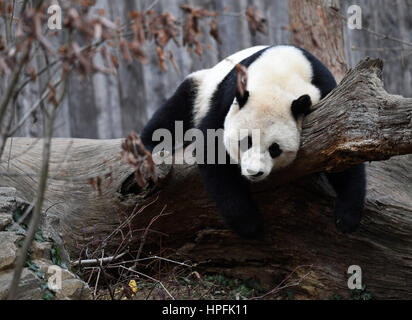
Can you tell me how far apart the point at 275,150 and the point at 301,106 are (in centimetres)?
34

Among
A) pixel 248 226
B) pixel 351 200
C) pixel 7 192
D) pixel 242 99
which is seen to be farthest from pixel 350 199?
pixel 7 192

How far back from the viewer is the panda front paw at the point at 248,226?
3982 mm

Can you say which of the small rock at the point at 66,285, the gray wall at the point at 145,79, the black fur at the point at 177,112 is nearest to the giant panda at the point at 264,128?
the black fur at the point at 177,112

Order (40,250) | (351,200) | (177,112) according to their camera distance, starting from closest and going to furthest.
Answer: (40,250) → (351,200) → (177,112)

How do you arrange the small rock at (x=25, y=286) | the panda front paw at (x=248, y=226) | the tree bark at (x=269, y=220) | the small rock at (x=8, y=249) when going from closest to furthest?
the small rock at (x=25, y=286), the small rock at (x=8, y=249), the panda front paw at (x=248, y=226), the tree bark at (x=269, y=220)

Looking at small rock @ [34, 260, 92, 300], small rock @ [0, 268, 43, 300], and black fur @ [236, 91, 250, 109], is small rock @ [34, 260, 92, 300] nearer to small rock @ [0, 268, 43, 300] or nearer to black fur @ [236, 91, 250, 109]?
small rock @ [0, 268, 43, 300]

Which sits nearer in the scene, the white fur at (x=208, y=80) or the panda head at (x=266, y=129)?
the panda head at (x=266, y=129)

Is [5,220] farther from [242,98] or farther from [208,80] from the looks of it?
[208,80]

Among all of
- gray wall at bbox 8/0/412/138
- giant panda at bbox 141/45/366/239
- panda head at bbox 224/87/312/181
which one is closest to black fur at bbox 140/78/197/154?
giant panda at bbox 141/45/366/239

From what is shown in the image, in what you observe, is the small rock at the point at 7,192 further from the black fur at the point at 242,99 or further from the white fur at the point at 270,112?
the black fur at the point at 242,99

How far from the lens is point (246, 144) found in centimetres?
375

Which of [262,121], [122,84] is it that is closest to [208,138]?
[262,121]

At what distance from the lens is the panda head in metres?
3.58

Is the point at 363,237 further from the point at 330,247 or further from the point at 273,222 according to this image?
the point at 273,222
